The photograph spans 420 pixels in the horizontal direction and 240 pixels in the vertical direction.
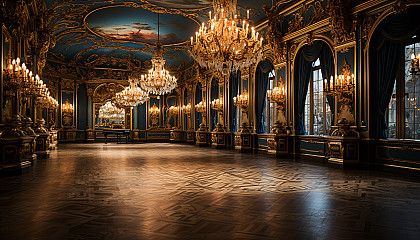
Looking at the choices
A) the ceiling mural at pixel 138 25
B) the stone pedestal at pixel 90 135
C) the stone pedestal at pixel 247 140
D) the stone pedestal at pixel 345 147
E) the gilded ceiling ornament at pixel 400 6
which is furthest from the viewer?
the stone pedestal at pixel 90 135

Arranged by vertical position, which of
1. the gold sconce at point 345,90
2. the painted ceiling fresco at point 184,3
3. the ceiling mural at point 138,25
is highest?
the ceiling mural at point 138,25

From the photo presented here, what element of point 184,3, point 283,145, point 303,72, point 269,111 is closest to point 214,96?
point 269,111

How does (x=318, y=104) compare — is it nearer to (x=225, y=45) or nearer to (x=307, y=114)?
(x=307, y=114)

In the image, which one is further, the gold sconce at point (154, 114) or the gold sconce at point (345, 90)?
the gold sconce at point (154, 114)

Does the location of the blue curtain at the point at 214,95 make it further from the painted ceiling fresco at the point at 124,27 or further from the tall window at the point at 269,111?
the tall window at the point at 269,111

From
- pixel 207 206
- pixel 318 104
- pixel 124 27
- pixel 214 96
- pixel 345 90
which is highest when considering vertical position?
pixel 124 27

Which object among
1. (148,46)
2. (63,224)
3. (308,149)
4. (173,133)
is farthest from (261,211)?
(173,133)

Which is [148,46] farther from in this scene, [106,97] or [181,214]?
[181,214]

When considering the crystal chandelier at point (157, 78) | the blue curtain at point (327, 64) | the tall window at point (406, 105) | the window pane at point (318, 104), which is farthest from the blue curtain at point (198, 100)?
the tall window at point (406, 105)

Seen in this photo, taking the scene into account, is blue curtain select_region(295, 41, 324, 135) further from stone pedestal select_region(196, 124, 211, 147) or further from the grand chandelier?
stone pedestal select_region(196, 124, 211, 147)

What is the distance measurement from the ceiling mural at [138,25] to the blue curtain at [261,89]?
10.9 ft

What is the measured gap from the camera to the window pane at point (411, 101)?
6.54 m

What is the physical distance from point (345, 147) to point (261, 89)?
4.75 metres

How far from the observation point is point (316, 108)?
9391mm
